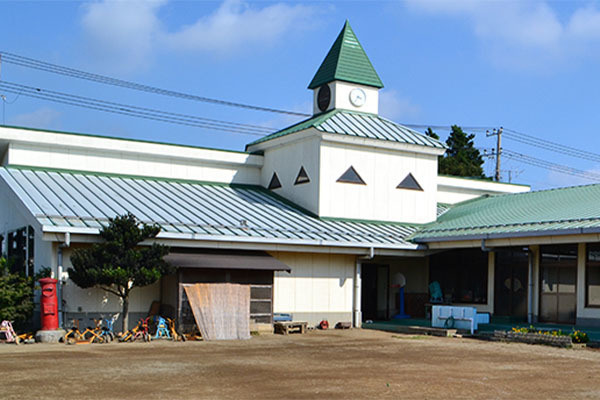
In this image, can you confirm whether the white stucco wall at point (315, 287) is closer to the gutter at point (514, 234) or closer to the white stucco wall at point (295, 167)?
the white stucco wall at point (295, 167)

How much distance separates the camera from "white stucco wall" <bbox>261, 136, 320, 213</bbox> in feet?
82.5

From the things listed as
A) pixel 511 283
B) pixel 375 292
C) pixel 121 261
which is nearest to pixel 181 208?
pixel 121 261

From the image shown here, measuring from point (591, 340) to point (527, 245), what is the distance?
13.6 ft

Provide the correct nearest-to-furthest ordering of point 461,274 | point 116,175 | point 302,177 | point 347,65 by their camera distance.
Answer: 1. point 116,175
2. point 461,274
3. point 302,177
4. point 347,65

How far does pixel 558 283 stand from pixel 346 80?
38.1 ft

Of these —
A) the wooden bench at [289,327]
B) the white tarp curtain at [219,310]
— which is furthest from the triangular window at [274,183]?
the white tarp curtain at [219,310]

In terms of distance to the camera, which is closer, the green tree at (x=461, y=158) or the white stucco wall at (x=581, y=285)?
the white stucco wall at (x=581, y=285)

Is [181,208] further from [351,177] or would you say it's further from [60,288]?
[351,177]

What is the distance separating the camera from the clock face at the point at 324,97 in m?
28.7

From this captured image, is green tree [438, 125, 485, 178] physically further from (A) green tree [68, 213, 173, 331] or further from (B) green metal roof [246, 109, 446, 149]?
(A) green tree [68, 213, 173, 331]

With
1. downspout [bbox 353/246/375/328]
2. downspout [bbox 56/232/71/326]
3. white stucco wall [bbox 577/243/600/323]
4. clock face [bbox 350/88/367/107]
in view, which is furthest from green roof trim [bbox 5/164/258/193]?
white stucco wall [bbox 577/243/600/323]

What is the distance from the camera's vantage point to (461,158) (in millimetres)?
56000

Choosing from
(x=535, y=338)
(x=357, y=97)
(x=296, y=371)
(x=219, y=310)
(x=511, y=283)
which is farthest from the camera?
(x=357, y=97)

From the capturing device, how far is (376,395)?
32.2 ft
